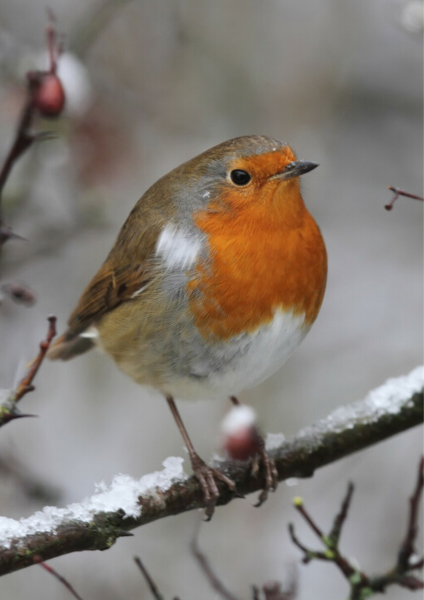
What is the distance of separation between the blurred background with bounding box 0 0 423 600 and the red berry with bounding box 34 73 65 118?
1339 millimetres

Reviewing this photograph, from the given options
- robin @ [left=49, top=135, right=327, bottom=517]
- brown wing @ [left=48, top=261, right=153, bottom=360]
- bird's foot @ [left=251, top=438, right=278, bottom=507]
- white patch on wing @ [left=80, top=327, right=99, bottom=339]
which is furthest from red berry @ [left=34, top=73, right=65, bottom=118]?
bird's foot @ [left=251, top=438, right=278, bottom=507]

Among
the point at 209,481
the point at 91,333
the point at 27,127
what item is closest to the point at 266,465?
the point at 209,481

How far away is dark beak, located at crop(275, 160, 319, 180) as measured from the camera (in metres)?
2.69

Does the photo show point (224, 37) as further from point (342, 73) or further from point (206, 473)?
point (206, 473)

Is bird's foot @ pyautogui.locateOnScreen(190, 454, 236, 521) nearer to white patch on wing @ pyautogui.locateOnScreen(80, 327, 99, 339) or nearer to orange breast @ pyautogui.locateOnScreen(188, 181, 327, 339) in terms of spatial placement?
orange breast @ pyautogui.locateOnScreen(188, 181, 327, 339)

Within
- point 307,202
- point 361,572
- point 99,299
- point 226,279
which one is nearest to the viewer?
point 361,572

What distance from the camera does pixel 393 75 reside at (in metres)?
5.70

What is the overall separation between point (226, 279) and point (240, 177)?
1.27 feet

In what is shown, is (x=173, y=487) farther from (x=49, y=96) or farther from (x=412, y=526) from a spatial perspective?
(x=49, y=96)

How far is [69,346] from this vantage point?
371 centimetres

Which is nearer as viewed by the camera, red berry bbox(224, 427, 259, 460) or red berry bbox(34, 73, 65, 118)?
red berry bbox(34, 73, 65, 118)

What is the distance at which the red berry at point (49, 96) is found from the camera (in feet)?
8.29

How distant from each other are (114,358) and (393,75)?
348cm

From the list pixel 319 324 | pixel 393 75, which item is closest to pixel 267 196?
pixel 319 324
